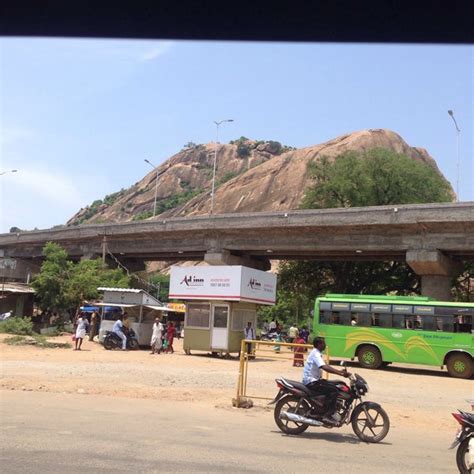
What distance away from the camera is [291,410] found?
9.67 m

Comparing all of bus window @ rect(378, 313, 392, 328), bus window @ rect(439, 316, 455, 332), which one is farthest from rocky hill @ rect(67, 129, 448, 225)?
bus window @ rect(439, 316, 455, 332)

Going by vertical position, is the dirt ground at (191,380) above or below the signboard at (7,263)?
below

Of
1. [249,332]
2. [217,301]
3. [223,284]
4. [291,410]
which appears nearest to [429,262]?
[249,332]

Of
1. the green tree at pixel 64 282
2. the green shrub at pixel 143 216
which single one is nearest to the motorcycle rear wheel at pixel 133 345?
the green tree at pixel 64 282

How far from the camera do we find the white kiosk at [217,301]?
80.3ft

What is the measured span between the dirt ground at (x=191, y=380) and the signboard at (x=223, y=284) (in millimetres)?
2617

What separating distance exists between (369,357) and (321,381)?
14743 millimetres

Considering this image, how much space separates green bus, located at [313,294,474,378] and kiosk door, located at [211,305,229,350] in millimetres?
3895

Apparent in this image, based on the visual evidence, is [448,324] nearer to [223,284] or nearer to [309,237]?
[223,284]

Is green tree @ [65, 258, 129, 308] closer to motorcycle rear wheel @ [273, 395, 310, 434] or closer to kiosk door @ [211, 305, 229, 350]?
kiosk door @ [211, 305, 229, 350]

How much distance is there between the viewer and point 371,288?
141 ft

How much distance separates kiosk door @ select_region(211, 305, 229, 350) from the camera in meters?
24.6

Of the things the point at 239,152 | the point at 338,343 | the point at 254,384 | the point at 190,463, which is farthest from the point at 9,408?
the point at 239,152

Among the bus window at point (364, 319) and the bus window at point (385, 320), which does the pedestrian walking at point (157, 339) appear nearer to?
the bus window at point (364, 319)
